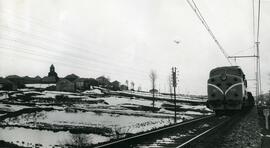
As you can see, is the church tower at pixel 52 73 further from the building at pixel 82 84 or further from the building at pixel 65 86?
the building at pixel 65 86

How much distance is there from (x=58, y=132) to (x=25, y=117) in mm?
14256

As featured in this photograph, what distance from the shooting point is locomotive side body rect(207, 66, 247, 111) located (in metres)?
27.4

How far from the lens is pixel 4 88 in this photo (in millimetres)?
86312

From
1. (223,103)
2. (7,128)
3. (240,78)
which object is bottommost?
(7,128)

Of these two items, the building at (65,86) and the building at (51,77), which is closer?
the building at (65,86)

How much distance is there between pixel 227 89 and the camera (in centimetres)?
2788

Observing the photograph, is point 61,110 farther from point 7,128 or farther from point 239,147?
point 239,147

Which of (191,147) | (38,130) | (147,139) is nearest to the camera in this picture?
(191,147)

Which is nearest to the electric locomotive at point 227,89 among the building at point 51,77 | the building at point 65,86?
the building at point 65,86

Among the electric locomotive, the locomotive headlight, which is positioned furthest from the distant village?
the locomotive headlight

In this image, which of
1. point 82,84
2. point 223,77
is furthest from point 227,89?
point 82,84

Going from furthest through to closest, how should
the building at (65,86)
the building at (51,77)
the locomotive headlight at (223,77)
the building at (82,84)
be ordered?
1. the building at (51,77)
2. the building at (82,84)
3. the building at (65,86)
4. the locomotive headlight at (223,77)

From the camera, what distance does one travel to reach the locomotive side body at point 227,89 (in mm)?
27391

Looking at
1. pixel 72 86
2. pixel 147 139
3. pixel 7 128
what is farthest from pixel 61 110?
pixel 72 86
